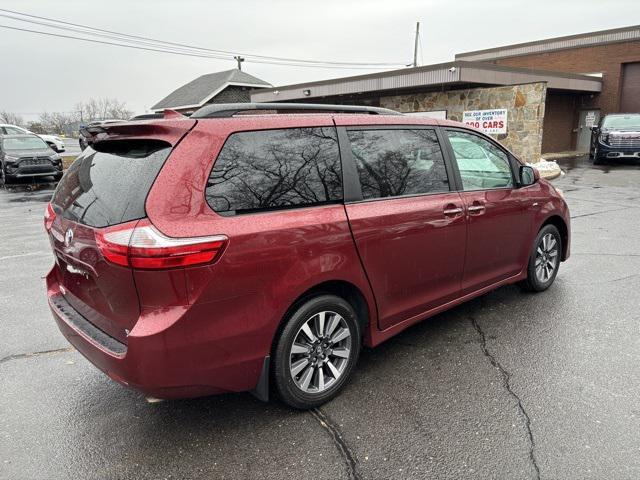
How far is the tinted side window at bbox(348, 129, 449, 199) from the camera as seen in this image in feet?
10.4

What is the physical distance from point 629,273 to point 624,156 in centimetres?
1557

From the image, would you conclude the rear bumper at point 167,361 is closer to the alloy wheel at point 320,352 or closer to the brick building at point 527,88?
the alloy wheel at point 320,352

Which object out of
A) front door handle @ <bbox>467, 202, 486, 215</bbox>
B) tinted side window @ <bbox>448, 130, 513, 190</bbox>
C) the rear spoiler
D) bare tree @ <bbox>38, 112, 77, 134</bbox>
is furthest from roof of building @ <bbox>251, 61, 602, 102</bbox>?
bare tree @ <bbox>38, 112, 77, 134</bbox>

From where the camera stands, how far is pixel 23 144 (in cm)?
1700

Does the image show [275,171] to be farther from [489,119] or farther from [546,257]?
[489,119]

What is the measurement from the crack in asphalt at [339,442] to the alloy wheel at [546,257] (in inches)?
113

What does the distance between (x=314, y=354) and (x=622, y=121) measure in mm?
20361

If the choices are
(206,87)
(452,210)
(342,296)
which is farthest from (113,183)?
(206,87)

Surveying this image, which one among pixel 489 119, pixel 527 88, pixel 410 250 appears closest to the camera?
pixel 410 250

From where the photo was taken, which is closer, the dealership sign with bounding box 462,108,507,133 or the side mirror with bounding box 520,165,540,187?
the side mirror with bounding box 520,165,540,187

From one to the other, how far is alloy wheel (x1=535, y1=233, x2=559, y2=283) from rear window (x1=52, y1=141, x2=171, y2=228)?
146 inches

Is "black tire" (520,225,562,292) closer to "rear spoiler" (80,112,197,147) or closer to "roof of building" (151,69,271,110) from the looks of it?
"rear spoiler" (80,112,197,147)

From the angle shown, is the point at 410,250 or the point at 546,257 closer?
the point at 410,250

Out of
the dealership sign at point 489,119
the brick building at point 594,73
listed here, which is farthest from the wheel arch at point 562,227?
the brick building at point 594,73
